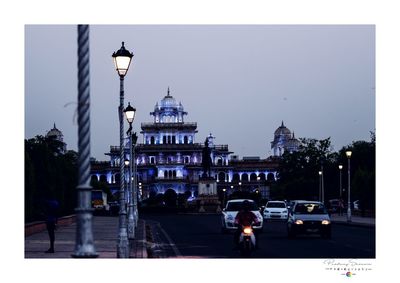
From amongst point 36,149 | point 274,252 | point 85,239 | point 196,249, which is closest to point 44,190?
point 36,149

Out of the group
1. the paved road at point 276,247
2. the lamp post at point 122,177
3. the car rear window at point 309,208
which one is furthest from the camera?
the car rear window at point 309,208

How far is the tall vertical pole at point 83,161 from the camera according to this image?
1319 cm

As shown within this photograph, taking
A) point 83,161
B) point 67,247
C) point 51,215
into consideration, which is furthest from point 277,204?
point 83,161

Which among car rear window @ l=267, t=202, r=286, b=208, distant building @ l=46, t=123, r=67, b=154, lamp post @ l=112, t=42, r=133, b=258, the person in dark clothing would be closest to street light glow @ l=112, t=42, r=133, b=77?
lamp post @ l=112, t=42, r=133, b=258

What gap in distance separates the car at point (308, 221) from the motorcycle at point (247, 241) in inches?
455

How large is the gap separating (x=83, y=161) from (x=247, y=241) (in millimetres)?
14728

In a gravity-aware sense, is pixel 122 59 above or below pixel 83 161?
above

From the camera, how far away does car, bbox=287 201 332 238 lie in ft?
128

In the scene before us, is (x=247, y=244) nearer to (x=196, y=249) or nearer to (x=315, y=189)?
(x=196, y=249)

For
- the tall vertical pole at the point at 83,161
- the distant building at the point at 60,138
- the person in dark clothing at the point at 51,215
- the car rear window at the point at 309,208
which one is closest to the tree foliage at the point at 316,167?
the distant building at the point at 60,138

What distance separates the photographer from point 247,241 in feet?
90.4

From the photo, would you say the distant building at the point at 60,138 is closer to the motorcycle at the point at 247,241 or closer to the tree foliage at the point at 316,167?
the tree foliage at the point at 316,167

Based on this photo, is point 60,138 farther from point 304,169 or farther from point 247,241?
point 247,241
